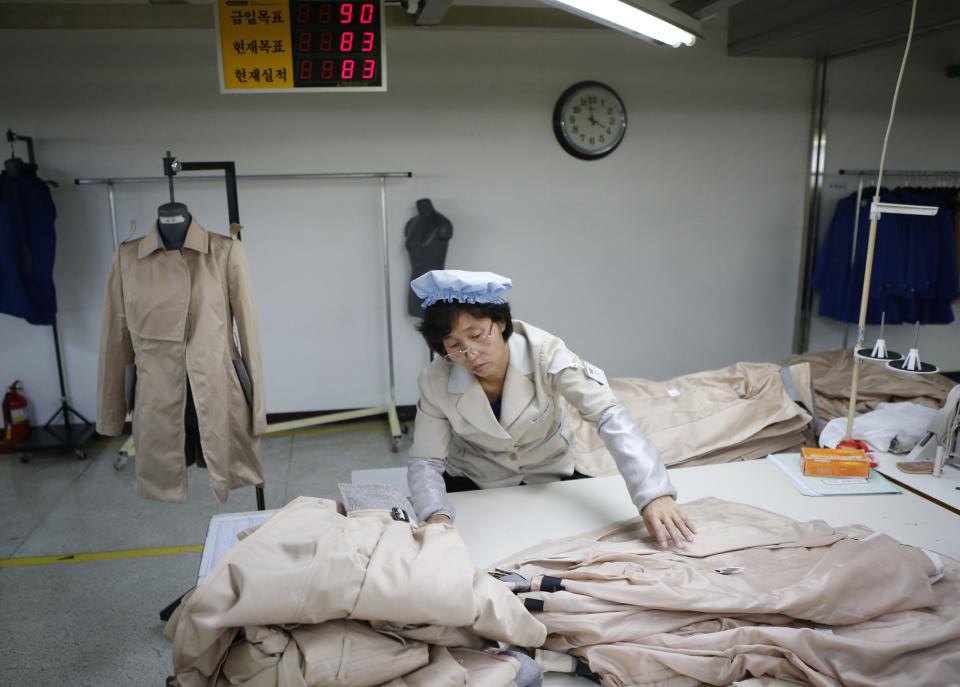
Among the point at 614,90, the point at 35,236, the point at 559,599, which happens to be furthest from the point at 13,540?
the point at 614,90

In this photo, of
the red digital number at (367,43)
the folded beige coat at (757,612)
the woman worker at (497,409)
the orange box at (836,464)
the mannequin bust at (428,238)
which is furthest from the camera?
the mannequin bust at (428,238)

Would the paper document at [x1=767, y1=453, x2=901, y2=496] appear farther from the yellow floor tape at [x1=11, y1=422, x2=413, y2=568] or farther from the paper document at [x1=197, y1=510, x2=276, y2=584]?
the yellow floor tape at [x1=11, y1=422, x2=413, y2=568]

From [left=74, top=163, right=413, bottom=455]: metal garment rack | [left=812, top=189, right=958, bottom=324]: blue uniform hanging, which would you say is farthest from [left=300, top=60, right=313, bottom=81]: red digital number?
[left=812, top=189, right=958, bottom=324]: blue uniform hanging

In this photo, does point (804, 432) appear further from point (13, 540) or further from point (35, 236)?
point (35, 236)

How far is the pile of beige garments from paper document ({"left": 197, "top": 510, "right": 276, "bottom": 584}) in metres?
0.45

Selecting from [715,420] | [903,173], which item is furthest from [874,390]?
[903,173]

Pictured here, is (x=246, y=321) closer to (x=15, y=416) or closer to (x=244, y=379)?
(x=244, y=379)

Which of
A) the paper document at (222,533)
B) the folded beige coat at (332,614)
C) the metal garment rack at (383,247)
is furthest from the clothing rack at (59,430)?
the folded beige coat at (332,614)

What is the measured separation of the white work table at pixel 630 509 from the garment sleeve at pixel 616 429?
136 mm

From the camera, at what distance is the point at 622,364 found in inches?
196

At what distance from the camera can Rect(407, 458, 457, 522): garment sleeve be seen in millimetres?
1762

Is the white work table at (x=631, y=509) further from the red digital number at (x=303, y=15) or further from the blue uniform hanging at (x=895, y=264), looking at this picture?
the blue uniform hanging at (x=895, y=264)

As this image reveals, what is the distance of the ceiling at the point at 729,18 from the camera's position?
3.47 meters

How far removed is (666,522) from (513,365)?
0.62 metres
